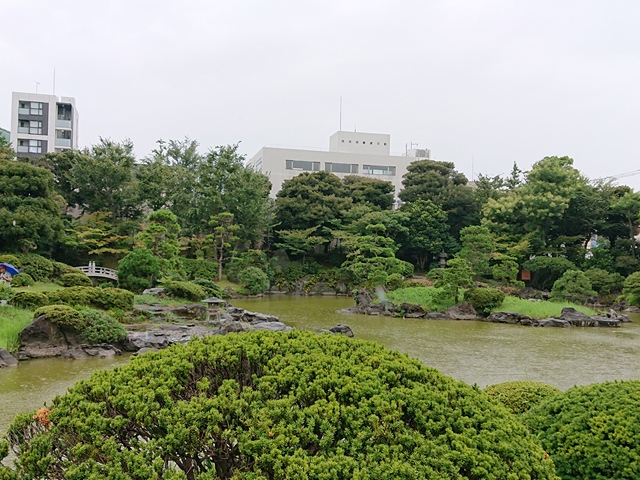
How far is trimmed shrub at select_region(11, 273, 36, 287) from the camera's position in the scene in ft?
42.7

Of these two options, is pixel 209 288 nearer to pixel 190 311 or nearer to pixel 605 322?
pixel 190 311

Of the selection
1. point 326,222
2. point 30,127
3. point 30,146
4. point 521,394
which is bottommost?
point 521,394

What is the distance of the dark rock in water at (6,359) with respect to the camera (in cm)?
753

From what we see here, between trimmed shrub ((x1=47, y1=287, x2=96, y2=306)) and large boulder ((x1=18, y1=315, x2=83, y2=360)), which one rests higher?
trimmed shrub ((x1=47, y1=287, x2=96, y2=306))

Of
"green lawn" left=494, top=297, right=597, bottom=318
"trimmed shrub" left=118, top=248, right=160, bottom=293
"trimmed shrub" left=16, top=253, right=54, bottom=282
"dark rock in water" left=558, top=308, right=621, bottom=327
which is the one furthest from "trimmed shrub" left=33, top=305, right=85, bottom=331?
"dark rock in water" left=558, top=308, right=621, bottom=327

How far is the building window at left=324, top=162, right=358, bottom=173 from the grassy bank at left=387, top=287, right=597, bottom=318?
59.7 feet

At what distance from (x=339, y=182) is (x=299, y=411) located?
25.9 metres

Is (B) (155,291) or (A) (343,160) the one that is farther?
(A) (343,160)

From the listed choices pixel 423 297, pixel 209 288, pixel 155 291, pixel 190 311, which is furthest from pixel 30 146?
pixel 423 297

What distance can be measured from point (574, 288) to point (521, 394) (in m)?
15.8

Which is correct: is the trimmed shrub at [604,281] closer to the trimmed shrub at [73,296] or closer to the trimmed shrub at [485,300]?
the trimmed shrub at [485,300]

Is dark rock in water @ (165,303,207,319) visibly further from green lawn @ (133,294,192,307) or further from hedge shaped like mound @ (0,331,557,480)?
hedge shaped like mound @ (0,331,557,480)

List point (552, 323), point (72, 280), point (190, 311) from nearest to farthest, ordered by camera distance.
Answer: point (190, 311)
point (72, 280)
point (552, 323)

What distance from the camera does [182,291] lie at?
49.4 ft
